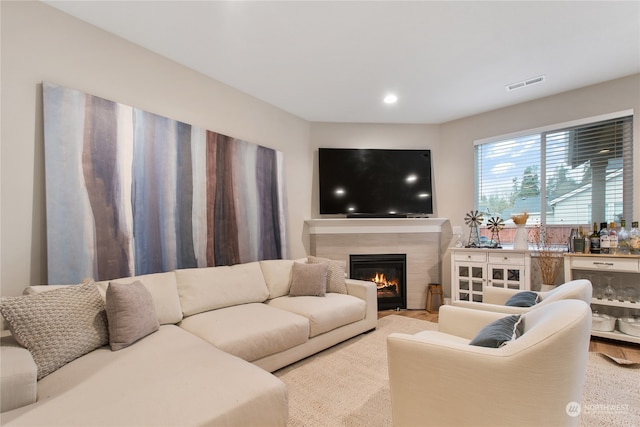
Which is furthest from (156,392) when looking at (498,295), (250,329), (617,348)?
(617,348)

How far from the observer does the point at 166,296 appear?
2250 mm

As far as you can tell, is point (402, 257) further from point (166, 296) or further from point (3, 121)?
point (3, 121)

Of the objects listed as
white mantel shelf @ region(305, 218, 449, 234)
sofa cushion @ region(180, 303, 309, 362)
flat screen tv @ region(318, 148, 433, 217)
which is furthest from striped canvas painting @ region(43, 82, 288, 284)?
flat screen tv @ region(318, 148, 433, 217)

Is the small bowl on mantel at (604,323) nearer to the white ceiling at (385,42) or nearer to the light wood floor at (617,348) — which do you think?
the light wood floor at (617,348)

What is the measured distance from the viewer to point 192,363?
5.03ft

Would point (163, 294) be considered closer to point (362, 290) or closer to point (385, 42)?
point (362, 290)

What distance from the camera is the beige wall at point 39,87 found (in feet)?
5.97

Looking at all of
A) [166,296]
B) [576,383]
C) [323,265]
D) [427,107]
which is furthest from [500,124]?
[166,296]

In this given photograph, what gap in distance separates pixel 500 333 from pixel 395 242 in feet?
9.76

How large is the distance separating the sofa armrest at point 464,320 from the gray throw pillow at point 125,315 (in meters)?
2.03

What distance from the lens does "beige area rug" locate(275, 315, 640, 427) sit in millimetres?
1752

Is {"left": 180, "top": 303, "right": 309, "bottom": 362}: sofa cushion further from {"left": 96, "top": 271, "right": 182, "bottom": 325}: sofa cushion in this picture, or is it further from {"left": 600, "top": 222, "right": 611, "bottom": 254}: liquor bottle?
{"left": 600, "top": 222, "right": 611, "bottom": 254}: liquor bottle

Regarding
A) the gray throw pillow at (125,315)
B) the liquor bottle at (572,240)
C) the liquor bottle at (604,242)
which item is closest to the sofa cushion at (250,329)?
the gray throw pillow at (125,315)

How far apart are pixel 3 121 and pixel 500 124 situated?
16.3 feet
